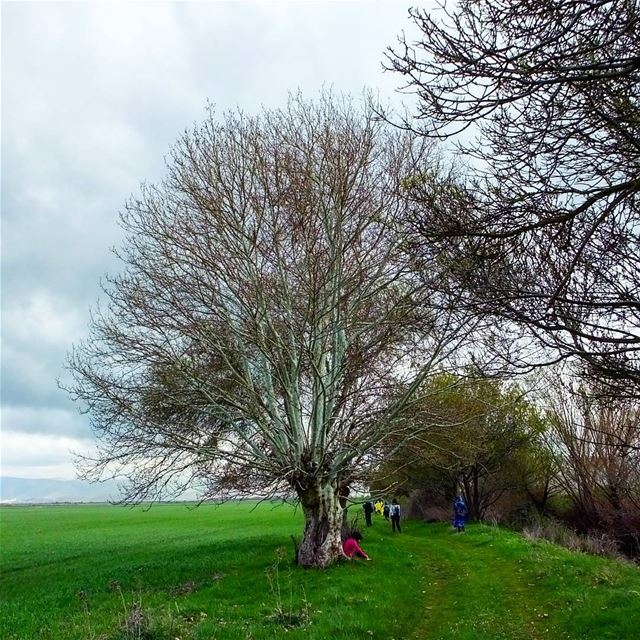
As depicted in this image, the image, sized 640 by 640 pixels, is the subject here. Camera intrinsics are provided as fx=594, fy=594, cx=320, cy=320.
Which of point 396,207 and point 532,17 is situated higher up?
point 396,207

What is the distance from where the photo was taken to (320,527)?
52.1 feet

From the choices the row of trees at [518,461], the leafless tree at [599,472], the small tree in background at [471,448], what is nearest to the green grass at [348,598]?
Answer: the row of trees at [518,461]

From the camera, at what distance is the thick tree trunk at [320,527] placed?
15.6 m

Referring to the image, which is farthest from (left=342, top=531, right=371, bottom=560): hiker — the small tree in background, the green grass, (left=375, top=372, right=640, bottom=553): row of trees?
the small tree in background

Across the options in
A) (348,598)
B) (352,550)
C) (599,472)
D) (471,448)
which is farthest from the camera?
(599,472)

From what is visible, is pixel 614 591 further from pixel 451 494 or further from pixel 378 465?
pixel 451 494

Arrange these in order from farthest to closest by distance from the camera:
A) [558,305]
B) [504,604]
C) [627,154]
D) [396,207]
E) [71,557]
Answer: [71,557]
[396,207]
[504,604]
[558,305]
[627,154]

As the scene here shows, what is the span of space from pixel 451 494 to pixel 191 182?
29.7 meters

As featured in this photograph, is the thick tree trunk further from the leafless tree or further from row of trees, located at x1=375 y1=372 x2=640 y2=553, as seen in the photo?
the leafless tree

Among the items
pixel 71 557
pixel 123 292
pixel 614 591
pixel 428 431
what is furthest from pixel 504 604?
pixel 71 557

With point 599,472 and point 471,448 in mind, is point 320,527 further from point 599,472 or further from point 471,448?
point 599,472

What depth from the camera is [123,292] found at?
625 inches

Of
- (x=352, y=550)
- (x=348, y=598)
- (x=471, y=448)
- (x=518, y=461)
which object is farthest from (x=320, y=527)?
(x=518, y=461)

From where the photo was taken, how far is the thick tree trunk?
15.6 meters
